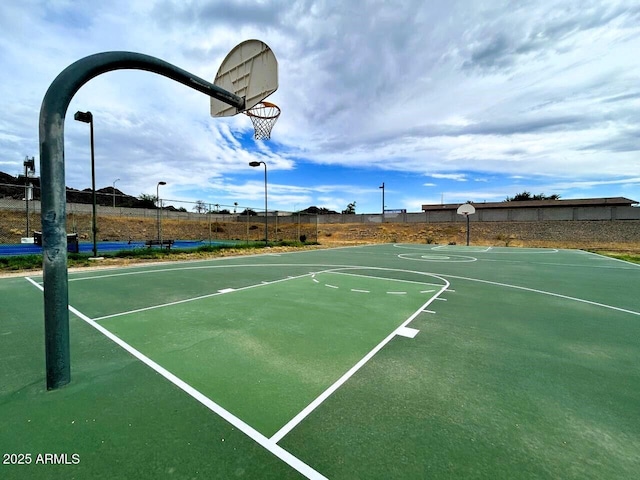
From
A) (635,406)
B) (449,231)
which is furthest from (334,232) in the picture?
(635,406)

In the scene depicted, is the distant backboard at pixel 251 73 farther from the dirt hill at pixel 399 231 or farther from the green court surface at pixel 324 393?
the dirt hill at pixel 399 231

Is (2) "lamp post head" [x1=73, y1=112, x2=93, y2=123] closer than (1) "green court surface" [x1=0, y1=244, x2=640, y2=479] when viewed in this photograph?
No

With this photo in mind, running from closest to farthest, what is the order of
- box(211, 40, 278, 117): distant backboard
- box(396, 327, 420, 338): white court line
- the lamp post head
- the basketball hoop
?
box(396, 327, 420, 338): white court line, box(211, 40, 278, 117): distant backboard, the basketball hoop, the lamp post head

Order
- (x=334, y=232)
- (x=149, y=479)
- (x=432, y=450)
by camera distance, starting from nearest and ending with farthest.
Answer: (x=149, y=479) → (x=432, y=450) → (x=334, y=232)

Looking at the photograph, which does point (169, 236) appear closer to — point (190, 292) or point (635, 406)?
point (190, 292)

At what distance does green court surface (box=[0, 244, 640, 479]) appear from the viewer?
1.85 metres

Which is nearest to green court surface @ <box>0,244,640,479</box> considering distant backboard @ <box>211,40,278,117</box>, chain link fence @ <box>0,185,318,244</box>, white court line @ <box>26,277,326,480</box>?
white court line @ <box>26,277,326,480</box>

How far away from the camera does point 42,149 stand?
244 cm

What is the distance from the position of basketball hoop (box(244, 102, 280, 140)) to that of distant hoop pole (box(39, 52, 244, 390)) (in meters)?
4.91

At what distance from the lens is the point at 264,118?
26.1 ft

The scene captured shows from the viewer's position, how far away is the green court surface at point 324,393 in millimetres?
1854

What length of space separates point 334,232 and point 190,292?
30849 mm

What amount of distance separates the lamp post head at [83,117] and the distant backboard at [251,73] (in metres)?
8.85

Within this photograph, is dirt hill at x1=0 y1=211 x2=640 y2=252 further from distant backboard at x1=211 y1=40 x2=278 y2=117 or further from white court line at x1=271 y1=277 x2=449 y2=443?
white court line at x1=271 y1=277 x2=449 y2=443
